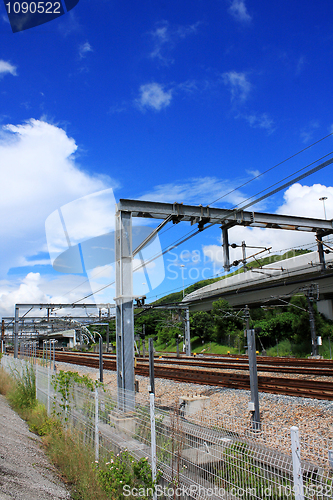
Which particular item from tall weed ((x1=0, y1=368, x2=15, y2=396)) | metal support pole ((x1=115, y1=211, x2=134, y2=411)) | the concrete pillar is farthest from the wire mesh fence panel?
the concrete pillar

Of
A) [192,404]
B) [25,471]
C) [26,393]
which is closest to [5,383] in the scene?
[26,393]

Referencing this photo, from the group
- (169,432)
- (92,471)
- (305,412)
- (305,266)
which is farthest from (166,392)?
(305,266)

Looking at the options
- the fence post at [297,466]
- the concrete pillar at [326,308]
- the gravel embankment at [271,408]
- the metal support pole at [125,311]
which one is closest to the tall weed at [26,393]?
the gravel embankment at [271,408]

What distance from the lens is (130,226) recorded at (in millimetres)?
11531

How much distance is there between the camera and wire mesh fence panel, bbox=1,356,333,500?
12.3ft

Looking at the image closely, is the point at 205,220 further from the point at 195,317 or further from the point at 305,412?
the point at 195,317

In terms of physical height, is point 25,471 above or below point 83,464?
below

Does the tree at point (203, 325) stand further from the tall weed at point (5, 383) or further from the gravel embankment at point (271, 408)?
the gravel embankment at point (271, 408)

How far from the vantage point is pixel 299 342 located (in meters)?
37.9

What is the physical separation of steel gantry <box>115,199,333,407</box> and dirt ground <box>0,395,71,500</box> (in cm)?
267

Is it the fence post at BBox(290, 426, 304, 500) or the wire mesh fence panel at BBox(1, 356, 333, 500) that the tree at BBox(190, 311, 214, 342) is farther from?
the fence post at BBox(290, 426, 304, 500)

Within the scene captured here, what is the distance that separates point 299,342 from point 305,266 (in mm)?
8226

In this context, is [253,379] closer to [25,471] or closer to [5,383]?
[25,471]

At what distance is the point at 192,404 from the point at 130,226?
5522mm
